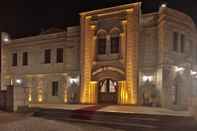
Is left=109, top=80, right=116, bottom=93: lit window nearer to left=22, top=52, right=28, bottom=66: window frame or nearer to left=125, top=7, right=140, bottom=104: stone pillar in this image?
left=125, top=7, right=140, bottom=104: stone pillar

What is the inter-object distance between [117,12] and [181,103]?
28.4ft

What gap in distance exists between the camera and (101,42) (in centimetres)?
2517

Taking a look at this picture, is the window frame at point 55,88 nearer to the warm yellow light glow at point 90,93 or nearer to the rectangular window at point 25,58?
the warm yellow light glow at point 90,93

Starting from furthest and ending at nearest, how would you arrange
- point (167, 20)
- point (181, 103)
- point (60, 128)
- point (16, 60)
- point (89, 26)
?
point (16, 60), point (89, 26), point (181, 103), point (167, 20), point (60, 128)

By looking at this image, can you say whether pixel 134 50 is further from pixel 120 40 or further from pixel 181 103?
pixel 181 103

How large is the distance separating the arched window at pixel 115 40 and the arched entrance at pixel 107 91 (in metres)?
2.49

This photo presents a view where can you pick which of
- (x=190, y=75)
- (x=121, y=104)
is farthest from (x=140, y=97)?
(x=190, y=75)

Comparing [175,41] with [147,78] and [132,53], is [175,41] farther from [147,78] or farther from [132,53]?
[147,78]

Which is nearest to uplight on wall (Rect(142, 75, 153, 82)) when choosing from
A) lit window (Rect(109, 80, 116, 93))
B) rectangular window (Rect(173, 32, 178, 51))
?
lit window (Rect(109, 80, 116, 93))

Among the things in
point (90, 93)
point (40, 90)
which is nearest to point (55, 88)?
point (40, 90)

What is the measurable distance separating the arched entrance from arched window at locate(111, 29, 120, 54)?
8.16 feet

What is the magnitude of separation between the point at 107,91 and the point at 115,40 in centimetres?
412

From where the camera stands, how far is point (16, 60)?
101 feet

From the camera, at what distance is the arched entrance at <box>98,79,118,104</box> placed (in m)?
24.4
